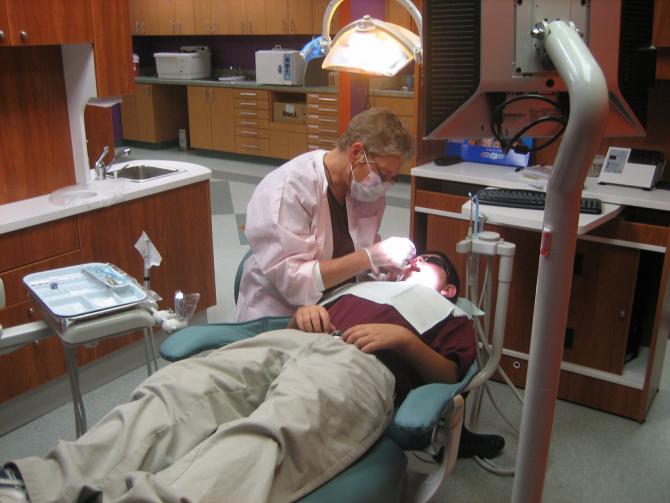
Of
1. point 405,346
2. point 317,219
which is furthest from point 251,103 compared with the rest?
point 405,346

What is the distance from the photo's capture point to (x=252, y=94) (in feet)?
21.4

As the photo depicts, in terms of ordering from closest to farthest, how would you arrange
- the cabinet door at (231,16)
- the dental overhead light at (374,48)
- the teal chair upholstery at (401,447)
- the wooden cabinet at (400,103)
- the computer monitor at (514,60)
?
the computer monitor at (514,60), the teal chair upholstery at (401,447), the dental overhead light at (374,48), the wooden cabinet at (400,103), the cabinet door at (231,16)

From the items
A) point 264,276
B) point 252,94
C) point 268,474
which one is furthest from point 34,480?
point 252,94

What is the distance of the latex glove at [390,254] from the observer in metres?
2.07

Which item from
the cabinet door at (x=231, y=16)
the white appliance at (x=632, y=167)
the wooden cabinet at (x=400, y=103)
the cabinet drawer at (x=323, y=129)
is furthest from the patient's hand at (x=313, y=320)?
the cabinet door at (x=231, y=16)

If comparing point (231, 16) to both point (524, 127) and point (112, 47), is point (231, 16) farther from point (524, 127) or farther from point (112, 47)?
point (524, 127)

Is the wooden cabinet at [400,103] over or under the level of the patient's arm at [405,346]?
over

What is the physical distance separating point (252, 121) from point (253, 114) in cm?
7

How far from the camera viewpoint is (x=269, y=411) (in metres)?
1.41

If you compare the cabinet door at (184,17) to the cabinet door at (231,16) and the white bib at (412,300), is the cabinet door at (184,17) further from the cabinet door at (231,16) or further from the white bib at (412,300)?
the white bib at (412,300)

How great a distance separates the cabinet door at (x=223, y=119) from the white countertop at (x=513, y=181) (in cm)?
433

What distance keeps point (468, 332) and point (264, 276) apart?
0.65 meters

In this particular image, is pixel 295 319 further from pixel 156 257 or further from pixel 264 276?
pixel 156 257

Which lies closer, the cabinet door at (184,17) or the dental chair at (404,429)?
the dental chair at (404,429)
